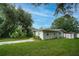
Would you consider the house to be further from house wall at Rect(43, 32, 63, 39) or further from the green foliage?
the green foliage

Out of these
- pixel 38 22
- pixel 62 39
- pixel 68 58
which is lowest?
pixel 68 58

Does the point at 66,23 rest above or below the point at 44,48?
above

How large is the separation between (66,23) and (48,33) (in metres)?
0.19

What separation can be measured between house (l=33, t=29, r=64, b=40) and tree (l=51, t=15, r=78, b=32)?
4cm

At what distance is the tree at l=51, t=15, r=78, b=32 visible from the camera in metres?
2.29

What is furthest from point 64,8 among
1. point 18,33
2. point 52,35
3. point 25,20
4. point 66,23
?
point 18,33

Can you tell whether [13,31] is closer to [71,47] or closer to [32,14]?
[32,14]

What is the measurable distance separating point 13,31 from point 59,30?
426mm

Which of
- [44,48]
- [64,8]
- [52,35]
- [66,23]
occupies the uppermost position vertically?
[64,8]

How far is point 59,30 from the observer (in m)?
2.31

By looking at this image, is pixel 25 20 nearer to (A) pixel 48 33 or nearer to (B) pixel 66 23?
(A) pixel 48 33

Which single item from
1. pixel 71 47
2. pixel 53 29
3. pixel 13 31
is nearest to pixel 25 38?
pixel 13 31

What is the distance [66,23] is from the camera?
231 centimetres

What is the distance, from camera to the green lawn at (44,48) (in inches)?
89.3
